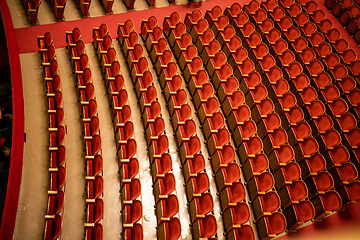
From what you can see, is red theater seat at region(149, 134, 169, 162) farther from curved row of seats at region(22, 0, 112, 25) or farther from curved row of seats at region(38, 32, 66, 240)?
curved row of seats at region(22, 0, 112, 25)

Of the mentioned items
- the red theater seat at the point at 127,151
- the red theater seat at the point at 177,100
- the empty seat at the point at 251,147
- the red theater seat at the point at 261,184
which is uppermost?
the red theater seat at the point at 177,100

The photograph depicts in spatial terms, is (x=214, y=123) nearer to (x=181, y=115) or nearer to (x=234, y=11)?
(x=181, y=115)

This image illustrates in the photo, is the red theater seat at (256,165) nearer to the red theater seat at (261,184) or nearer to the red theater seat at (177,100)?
the red theater seat at (261,184)

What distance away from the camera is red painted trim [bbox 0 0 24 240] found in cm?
52

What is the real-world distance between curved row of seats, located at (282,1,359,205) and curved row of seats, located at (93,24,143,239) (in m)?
0.41

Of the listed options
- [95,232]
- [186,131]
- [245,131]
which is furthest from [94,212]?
[245,131]

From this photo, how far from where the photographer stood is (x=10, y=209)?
0.53 metres

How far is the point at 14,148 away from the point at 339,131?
0.68 meters

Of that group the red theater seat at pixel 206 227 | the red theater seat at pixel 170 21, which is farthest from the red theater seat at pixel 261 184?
the red theater seat at pixel 170 21

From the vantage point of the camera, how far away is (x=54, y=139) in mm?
659

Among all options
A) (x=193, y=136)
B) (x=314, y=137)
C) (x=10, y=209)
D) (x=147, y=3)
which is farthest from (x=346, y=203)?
(x=147, y=3)

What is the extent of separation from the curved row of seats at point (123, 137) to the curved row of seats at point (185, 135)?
0.10 m

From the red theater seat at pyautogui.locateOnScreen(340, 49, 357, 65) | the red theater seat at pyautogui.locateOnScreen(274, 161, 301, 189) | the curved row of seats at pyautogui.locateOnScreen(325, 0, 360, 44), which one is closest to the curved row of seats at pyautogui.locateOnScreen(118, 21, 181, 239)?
the red theater seat at pyautogui.locateOnScreen(274, 161, 301, 189)

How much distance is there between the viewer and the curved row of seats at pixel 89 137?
571 mm
